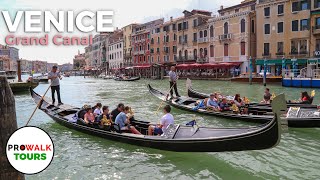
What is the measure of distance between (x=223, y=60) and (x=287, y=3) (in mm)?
9055

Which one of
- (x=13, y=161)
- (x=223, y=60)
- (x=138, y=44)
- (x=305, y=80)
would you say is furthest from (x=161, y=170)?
(x=138, y=44)

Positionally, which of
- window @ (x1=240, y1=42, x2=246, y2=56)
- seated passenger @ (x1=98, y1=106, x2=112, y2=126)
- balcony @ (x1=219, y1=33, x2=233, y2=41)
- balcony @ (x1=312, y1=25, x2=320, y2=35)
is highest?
balcony @ (x1=219, y1=33, x2=233, y2=41)

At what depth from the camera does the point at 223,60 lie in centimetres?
3419

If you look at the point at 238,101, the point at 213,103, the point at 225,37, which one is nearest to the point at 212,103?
the point at 213,103

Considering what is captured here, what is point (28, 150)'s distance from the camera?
93.1 inches

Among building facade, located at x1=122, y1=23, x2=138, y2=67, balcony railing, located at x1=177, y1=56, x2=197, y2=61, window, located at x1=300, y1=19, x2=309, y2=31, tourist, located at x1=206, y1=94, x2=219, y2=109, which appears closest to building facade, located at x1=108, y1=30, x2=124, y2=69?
building facade, located at x1=122, y1=23, x2=138, y2=67

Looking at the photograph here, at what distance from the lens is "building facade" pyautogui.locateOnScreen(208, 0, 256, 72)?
31.3 metres

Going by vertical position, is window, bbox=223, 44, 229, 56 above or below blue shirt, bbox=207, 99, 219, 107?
above

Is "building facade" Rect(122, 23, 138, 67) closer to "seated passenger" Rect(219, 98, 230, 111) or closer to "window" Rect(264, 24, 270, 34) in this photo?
"window" Rect(264, 24, 270, 34)

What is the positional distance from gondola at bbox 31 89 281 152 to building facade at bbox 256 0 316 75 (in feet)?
73.8

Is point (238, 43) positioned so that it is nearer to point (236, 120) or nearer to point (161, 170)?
point (236, 120)

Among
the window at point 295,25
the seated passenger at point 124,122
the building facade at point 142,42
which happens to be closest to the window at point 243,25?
the window at point 295,25

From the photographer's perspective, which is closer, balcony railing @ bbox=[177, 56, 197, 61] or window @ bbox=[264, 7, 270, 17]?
window @ bbox=[264, 7, 270, 17]

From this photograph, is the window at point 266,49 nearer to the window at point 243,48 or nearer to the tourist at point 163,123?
the window at point 243,48
